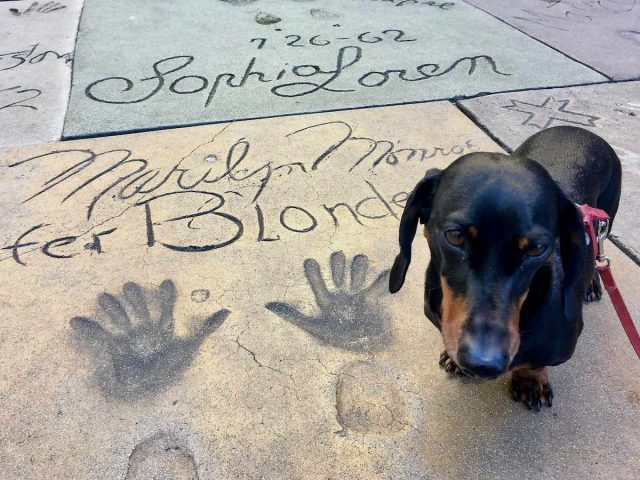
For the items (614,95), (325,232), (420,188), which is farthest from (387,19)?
(420,188)

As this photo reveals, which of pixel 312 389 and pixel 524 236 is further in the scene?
pixel 312 389

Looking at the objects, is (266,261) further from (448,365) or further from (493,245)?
(493,245)

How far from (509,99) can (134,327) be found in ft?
9.95

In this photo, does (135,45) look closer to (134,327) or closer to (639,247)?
(134,327)

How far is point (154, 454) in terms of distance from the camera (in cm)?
152

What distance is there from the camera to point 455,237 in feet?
4.20

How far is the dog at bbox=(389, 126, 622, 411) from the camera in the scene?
3.98 feet

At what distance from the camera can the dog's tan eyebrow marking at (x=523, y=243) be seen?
3.99ft

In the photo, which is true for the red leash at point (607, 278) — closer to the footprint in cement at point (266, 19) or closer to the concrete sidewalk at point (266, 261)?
the concrete sidewalk at point (266, 261)

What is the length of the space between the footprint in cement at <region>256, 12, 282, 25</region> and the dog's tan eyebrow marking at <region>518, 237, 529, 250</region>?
4.56m

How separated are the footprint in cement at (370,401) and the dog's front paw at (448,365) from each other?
0.20m
